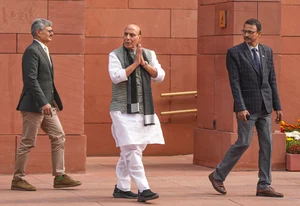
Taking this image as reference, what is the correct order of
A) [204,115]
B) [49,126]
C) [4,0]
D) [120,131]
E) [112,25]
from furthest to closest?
[112,25], [204,115], [4,0], [49,126], [120,131]

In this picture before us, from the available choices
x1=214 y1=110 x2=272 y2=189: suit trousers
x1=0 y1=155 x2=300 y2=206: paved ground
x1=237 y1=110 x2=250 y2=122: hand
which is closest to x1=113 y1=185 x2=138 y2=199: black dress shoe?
x1=0 y1=155 x2=300 y2=206: paved ground

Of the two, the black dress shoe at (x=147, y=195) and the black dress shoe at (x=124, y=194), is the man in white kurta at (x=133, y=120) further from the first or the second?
the black dress shoe at (x=124, y=194)

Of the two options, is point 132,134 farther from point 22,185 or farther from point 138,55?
point 22,185

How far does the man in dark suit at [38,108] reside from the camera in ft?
34.6

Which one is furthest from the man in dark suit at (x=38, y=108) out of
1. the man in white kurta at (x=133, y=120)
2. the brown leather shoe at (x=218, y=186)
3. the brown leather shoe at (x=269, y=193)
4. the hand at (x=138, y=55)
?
the brown leather shoe at (x=269, y=193)

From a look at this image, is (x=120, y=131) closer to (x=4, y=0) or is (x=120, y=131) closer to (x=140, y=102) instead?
(x=140, y=102)

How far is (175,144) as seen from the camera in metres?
15.2

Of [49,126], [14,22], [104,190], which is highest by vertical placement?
[14,22]

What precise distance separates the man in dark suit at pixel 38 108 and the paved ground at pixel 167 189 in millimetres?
209

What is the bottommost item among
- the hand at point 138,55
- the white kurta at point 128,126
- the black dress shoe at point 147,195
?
the black dress shoe at point 147,195

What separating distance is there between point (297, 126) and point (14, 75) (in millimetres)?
4589

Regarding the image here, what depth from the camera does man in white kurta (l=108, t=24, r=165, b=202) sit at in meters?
9.67

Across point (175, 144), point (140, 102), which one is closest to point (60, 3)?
point (140, 102)

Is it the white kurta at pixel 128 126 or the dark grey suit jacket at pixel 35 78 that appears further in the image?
the dark grey suit jacket at pixel 35 78
